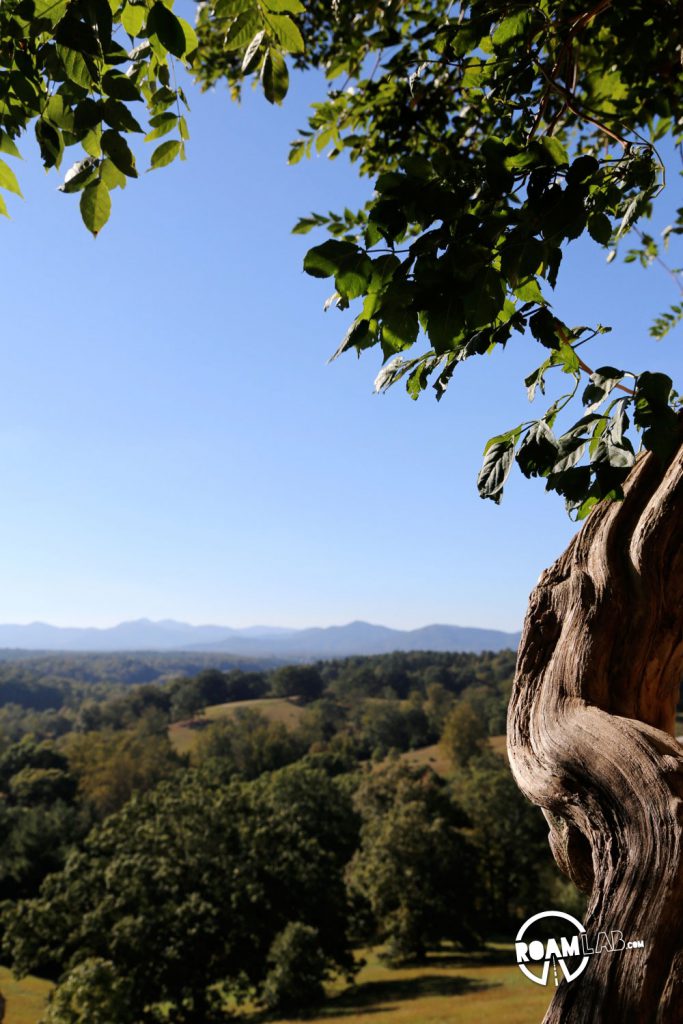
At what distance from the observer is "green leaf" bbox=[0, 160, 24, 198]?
71.9 inches

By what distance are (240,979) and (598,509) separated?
32.3 meters

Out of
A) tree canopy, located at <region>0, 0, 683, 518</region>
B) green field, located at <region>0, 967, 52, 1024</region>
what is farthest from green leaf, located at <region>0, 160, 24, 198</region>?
green field, located at <region>0, 967, 52, 1024</region>

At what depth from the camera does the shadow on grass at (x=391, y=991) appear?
27.1 meters

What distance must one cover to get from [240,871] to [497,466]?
103 ft

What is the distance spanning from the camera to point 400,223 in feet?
4.88

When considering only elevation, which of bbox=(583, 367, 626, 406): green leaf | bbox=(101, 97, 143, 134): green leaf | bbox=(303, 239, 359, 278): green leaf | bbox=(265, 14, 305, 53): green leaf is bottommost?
bbox=(583, 367, 626, 406): green leaf

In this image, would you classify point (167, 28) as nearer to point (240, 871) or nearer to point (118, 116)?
point (118, 116)

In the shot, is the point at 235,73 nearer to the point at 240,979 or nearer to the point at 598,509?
the point at 598,509

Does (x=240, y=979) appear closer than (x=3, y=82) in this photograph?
No

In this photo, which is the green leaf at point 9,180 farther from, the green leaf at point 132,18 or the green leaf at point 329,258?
the green leaf at point 329,258

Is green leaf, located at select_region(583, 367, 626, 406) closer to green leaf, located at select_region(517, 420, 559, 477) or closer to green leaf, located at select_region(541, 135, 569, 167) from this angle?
green leaf, located at select_region(517, 420, 559, 477)

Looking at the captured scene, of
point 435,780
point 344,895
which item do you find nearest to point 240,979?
point 344,895

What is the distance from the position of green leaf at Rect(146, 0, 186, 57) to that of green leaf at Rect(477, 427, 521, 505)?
→ 1.15 m

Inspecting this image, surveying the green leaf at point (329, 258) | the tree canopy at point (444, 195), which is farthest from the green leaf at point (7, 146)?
the green leaf at point (329, 258)
